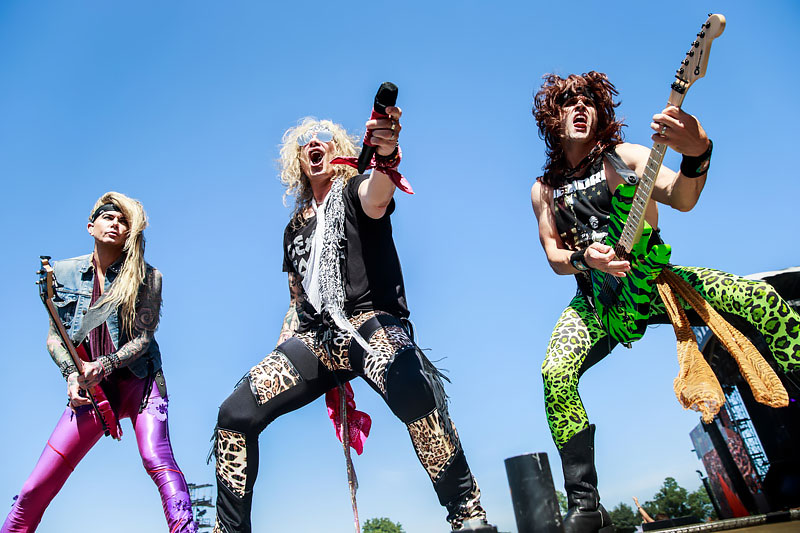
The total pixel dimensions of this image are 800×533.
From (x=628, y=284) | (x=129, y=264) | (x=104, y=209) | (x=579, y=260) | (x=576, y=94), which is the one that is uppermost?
(x=104, y=209)

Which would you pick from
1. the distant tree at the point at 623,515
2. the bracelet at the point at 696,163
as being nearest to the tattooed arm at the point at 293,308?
the bracelet at the point at 696,163

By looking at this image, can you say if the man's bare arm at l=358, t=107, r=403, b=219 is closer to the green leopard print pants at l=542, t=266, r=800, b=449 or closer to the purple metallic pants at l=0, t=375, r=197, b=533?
the green leopard print pants at l=542, t=266, r=800, b=449

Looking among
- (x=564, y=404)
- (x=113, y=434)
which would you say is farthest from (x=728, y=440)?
(x=113, y=434)

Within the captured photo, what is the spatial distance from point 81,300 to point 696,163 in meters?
3.89

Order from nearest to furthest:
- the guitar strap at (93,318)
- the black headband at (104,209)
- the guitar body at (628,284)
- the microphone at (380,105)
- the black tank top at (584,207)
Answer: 1. the microphone at (380,105)
2. the guitar body at (628,284)
3. the black tank top at (584,207)
4. the guitar strap at (93,318)
5. the black headband at (104,209)

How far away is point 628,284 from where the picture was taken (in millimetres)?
2836

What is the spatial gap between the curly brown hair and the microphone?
1370 millimetres

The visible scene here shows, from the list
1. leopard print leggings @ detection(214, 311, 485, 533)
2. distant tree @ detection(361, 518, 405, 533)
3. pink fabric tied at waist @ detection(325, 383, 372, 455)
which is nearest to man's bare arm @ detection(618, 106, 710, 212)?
leopard print leggings @ detection(214, 311, 485, 533)

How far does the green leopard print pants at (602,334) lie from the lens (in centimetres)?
249

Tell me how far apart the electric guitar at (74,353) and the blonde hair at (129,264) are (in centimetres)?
32

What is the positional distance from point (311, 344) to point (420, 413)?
0.82 m

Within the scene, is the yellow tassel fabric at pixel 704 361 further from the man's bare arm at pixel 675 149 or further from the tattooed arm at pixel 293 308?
the tattooed arm at pixel 293 308

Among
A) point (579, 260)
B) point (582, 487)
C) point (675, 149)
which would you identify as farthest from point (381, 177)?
point (582, 487)

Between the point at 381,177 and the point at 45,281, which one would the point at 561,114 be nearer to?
the point at 381,177
